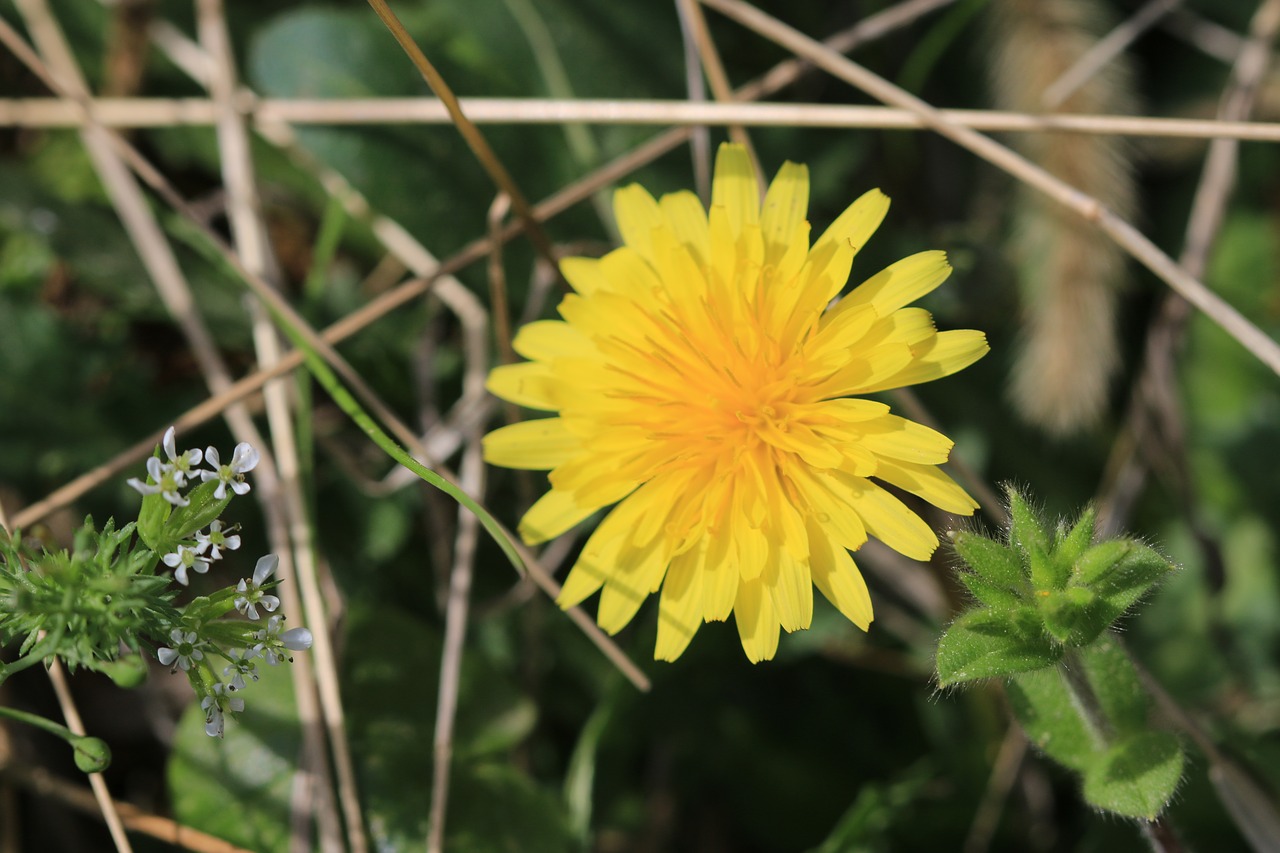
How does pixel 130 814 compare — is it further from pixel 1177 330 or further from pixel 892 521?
pixel 1177 330

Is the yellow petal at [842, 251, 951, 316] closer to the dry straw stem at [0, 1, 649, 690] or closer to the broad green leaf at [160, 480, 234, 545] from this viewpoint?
the dry straw stem at [0, 1, 649, 690]

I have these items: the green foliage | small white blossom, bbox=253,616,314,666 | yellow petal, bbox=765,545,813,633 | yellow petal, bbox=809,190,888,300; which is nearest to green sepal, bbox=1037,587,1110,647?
the green foliage

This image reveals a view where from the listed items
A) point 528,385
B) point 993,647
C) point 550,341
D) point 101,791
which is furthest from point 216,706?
point 993,647

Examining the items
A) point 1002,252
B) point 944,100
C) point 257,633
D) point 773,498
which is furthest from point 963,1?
point 257,633

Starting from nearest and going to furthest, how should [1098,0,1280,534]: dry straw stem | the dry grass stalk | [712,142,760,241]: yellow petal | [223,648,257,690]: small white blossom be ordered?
[223,648,257,690]: small white blossom
[712,142,760,241]: yellow petal
the dry grass stalk
[1098,0,1280,534]: dry straw stem

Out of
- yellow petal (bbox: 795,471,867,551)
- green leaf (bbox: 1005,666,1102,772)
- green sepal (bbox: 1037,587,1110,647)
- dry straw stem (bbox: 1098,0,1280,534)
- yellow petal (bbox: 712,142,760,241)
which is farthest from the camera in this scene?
dry straw stem (bbox: 1098,0,1280,534)
